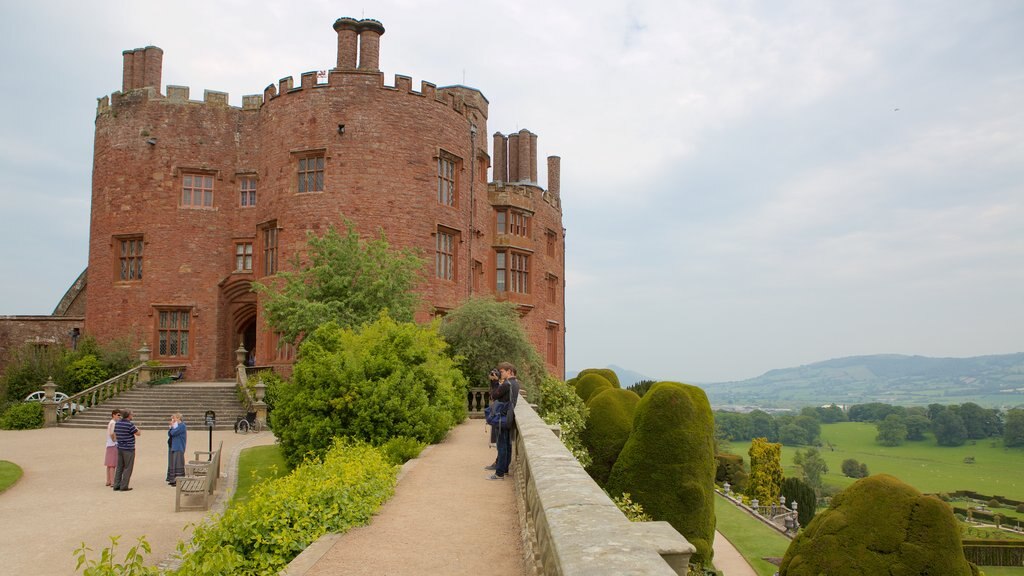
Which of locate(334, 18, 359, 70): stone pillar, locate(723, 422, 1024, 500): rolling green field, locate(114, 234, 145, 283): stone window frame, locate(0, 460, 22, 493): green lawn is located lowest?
locate(723, 422, 1024, 500): rolling green field

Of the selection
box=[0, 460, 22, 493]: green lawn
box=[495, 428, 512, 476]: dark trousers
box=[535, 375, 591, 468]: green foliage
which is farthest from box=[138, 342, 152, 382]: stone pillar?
box=[495, 428, 512, 476]: dark trousers

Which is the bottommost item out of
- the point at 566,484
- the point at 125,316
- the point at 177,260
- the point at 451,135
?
the point at 566,484

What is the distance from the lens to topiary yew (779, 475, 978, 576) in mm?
9570

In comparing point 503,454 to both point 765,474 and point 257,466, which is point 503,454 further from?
point 765,474

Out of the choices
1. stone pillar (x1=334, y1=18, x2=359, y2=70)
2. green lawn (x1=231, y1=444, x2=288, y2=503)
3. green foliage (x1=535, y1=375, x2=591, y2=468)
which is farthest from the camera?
stone pillar (x1=334, y1=18, x2=359, y2=70)

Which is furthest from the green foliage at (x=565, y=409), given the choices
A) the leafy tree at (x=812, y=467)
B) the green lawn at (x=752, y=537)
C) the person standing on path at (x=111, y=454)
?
the leafy tree at (x=812, y=467)

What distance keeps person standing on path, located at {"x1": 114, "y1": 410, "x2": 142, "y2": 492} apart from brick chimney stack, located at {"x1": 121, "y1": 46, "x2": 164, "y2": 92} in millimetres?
21790

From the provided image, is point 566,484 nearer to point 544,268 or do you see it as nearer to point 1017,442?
point 544,268

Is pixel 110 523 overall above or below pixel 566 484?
below

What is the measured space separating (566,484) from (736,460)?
48765 mm

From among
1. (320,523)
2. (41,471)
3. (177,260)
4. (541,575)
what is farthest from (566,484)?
(177,260)

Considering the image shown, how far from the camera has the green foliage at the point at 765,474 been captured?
39.8m

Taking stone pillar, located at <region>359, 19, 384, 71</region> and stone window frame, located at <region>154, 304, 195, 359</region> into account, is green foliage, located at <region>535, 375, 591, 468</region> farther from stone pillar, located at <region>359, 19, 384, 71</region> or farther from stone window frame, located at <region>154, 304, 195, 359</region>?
stone window frame, located at <region>154, 304, 195, 359</region>

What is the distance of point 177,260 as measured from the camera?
30875 mm
